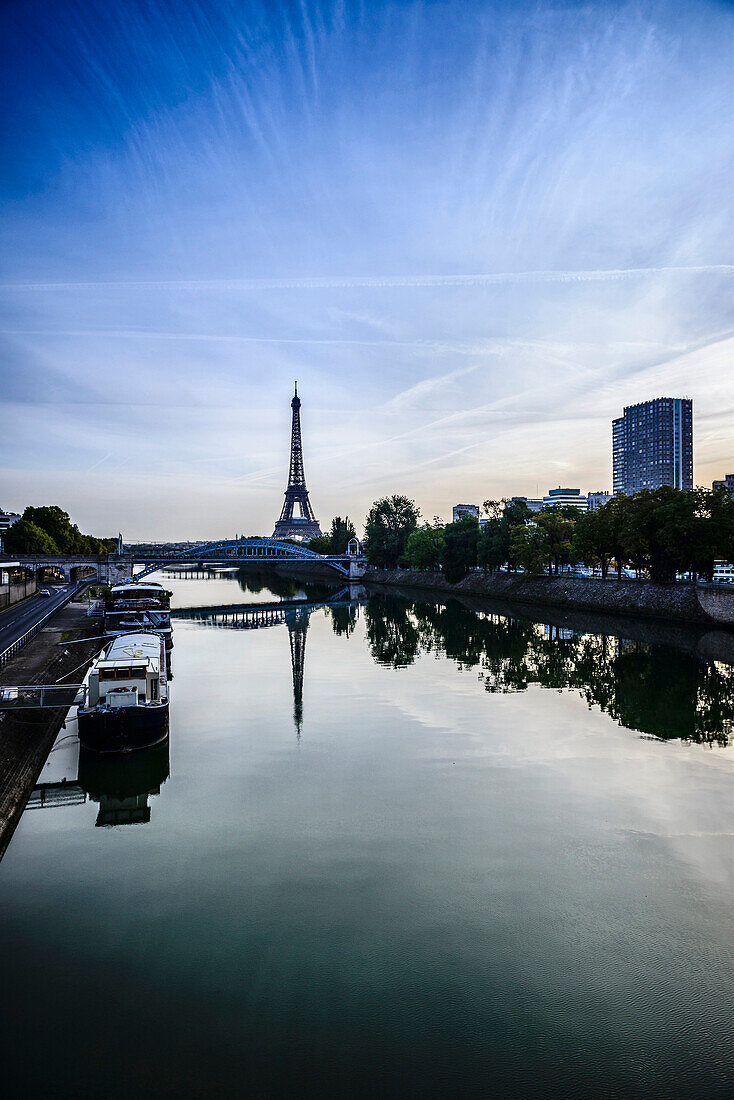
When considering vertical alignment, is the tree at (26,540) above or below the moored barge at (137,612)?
above

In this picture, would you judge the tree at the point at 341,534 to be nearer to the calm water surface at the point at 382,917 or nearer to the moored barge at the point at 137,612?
the moored barge at the point at 137,612

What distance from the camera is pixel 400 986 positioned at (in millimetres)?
7762

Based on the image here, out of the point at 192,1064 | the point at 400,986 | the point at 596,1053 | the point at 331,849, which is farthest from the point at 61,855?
the point at 596,1053

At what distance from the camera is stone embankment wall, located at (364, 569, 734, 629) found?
131 feet

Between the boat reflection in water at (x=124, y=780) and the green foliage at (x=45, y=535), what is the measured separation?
203ft

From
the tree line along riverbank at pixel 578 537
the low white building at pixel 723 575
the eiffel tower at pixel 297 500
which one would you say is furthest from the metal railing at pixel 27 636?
the eiffel tower at pixel 297 500

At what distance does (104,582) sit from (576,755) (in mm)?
65767

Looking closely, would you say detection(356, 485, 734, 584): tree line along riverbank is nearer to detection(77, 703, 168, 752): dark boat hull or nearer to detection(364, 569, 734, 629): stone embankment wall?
detection(364, 569, 734, 629): stone embankment wall

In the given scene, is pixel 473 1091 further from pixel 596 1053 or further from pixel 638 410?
pixel 638 410

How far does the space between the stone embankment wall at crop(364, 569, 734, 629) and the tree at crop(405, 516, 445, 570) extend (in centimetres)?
645

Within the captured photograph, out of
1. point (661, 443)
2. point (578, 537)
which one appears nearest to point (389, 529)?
point (578, 537)

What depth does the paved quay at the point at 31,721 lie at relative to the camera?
13.2m

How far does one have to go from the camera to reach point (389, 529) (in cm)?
9275

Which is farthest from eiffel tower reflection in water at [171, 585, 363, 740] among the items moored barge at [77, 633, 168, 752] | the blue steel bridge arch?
moored barge at [77, 633, 168, 752]
